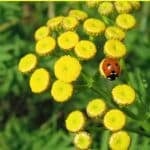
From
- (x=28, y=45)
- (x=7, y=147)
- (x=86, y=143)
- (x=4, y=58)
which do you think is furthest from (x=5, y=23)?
(x=86, y=143)

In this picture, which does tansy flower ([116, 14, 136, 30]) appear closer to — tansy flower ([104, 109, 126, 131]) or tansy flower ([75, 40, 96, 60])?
tansy flower ([75, 40, 96, 60])

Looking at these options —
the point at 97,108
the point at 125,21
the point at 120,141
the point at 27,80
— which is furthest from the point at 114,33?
the point at 27,80

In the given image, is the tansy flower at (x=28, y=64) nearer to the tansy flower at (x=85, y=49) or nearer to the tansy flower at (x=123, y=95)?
the tansy flower at (x=85, y=49)

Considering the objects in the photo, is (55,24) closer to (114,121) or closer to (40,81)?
(40,81)

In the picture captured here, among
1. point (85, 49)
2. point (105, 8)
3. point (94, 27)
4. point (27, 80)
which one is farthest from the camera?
point (27, 80)

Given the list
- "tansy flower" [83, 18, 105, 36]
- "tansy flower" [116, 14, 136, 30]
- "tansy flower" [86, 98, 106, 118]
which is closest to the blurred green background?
"tansy flower" [116, 14, 136, 30]

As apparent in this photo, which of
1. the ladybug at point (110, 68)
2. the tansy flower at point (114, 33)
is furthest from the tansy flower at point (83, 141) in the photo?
the tansy flower at point (114, 33)

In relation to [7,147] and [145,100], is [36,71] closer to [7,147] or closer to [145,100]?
[145,100]
